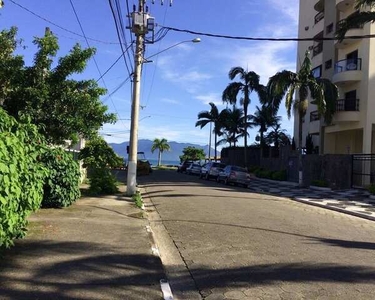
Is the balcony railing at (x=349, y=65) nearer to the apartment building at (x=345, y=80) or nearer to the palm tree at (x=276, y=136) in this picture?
the apartment building at (x=345, y=80)

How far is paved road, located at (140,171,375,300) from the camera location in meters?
6.25

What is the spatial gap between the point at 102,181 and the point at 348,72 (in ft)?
70.1

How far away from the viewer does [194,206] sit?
16031 millimetres

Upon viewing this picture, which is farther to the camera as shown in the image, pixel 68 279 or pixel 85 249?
pixel 85 249

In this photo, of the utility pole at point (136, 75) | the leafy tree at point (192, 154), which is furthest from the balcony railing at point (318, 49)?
the leafy tree at point (192, 154)

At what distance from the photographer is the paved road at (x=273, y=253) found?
625 centimetres

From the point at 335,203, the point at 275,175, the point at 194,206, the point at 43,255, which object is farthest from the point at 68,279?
the point at 275,175

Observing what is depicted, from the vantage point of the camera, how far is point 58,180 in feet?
42.2

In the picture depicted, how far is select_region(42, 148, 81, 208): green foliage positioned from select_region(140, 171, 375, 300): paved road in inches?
115

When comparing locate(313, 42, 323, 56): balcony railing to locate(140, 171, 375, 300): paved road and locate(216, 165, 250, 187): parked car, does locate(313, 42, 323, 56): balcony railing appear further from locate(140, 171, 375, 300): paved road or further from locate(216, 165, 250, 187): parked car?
locate(140, 171, 375, 300): paved road

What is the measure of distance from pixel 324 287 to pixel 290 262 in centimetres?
140

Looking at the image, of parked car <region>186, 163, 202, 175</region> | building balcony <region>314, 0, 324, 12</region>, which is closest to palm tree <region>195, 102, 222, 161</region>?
parked car <region>186, 163, 202, 175</region>

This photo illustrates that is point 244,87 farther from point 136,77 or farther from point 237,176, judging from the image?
point 136,77

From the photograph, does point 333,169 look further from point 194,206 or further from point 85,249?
point 85,249
